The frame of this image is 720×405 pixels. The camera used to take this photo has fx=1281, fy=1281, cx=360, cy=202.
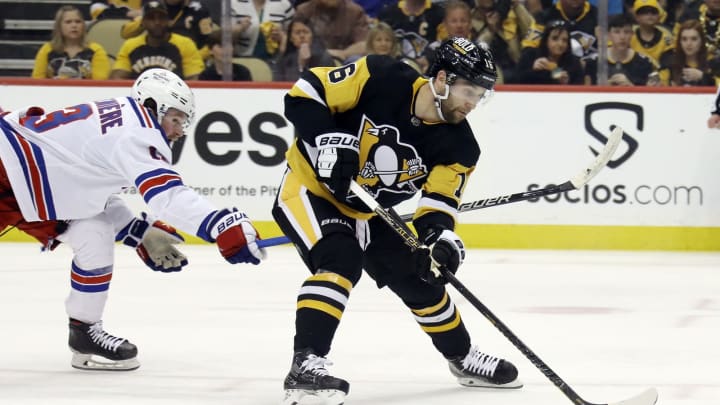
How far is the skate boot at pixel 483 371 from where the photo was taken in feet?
12.4

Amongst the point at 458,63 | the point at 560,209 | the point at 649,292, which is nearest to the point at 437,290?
the point at 458,63

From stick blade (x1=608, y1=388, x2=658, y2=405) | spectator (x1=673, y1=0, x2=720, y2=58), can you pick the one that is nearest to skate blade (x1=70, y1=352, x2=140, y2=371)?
stick blade (x1=608, y1=388, x2=658, y2=405)

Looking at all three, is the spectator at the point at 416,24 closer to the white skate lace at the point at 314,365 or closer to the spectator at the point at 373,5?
the spectator at the point at 373,5

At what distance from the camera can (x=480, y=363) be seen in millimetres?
3814

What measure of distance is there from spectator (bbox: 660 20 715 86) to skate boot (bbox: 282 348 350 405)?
473cm

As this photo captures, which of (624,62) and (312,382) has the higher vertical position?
(312,382)

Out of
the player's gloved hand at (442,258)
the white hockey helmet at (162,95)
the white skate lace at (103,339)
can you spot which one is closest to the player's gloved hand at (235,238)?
the player's gloved hand at (442,258)

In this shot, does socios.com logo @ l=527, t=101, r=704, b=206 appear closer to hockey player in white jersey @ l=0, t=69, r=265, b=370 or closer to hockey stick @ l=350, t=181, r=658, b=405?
hockey player in white jersey @ l=0, t=69, r=265, b=370

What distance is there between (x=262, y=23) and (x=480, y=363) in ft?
13.8

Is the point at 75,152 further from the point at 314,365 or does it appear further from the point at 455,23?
the point at 455,23

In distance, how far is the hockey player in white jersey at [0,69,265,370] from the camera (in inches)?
138

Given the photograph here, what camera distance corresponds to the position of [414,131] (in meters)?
3.68

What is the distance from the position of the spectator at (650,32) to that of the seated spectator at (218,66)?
2.30 m

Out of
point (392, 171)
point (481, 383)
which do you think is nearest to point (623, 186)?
point (481, 383)
